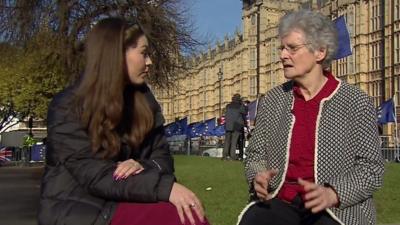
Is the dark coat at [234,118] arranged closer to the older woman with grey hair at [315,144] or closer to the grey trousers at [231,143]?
the grey trousers at [231,143]

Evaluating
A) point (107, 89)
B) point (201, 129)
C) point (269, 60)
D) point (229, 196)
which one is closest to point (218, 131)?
point (201, 129)

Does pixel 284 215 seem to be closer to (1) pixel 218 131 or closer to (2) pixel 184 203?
(2) pixel 184 203

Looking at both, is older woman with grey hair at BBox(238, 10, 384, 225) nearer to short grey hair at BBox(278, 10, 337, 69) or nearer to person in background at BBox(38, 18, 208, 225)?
short grey hair at BBox(278, 10, 337, 69)

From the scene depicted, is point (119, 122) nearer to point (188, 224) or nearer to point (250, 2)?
point (188, 224)

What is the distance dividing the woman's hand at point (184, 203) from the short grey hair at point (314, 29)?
1049mm

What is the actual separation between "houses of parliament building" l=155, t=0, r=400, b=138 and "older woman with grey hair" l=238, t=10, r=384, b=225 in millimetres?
23620

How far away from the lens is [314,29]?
3.54m

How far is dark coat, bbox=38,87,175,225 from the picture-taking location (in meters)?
3.03

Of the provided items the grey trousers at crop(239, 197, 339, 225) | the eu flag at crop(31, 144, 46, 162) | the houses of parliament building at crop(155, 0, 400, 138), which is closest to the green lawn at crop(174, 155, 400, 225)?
the grey trousers at crop(239, 197, 339, 225)

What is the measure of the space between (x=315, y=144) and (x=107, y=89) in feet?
3.49

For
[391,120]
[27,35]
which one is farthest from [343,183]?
[391,120]

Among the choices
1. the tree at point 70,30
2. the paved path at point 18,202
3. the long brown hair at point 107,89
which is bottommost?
the paved path at point 18,202

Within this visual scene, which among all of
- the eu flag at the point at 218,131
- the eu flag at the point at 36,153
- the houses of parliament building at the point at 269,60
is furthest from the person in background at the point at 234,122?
the eu flag at the point at 218,131

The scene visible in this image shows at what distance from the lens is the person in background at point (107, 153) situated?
3029 mm
